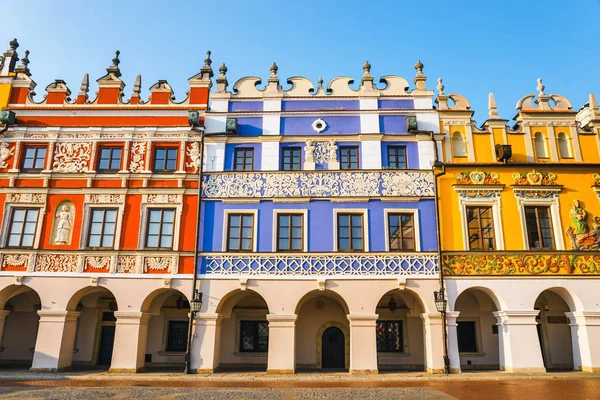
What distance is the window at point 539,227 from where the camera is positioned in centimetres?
1719

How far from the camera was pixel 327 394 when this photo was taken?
12008 millimetres

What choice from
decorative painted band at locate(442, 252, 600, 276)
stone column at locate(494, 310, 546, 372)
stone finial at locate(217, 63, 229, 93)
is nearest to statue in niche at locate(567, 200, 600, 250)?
decorative painted band at locate(442, 252, 600, 276)

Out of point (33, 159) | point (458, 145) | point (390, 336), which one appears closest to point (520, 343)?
point (390, 336)

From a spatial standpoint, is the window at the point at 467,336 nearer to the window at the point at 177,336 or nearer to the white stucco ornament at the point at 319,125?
the white stucco ornament at the point at 319,125

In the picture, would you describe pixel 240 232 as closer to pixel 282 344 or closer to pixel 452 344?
pixel 282 344

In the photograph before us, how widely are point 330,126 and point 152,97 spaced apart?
773cm

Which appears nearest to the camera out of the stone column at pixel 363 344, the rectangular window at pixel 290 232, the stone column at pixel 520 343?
the stone column at pixel 520 343

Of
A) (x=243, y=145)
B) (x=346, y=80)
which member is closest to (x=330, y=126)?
(x=346, y=80)

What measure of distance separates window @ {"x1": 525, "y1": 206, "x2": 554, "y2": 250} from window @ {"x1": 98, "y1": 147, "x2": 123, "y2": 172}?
1632 cm

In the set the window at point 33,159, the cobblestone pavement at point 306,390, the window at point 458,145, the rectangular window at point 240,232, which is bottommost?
the cobblestone pavement at point 306,390

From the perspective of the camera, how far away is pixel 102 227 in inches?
698

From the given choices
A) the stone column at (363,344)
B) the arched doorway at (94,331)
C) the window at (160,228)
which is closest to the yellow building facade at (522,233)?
the stone column at (363,344)

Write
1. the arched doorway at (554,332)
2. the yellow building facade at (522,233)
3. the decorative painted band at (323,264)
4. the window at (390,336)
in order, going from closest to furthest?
1. the yellow building facade at (522,233)
2. the decorative painted band at (323,264)
3. the arched doorway at (554,332)
4. the window at (390,336)

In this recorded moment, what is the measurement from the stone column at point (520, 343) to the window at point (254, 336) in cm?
916
